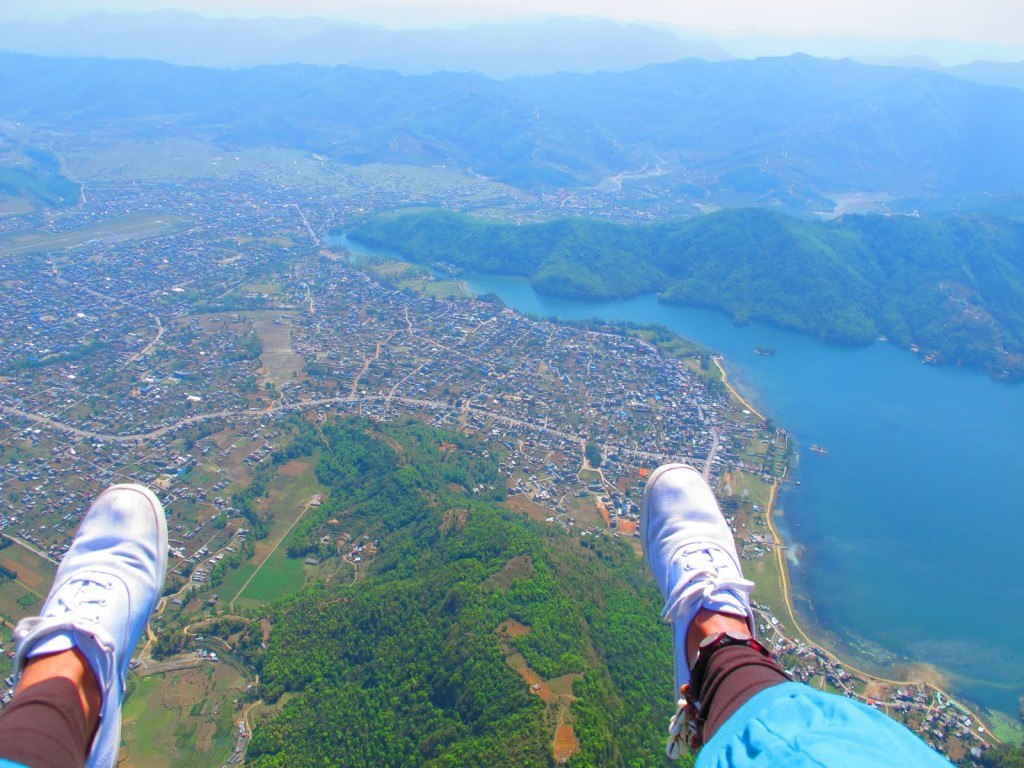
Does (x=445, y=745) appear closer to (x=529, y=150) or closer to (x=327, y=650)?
(x=327, y=650)

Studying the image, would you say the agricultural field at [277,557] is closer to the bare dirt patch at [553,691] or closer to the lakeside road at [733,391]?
the bare dirt patch at [553,691]

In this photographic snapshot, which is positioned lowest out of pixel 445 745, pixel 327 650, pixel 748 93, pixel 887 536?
pixel 887 536

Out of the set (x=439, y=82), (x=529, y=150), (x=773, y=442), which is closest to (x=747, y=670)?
(x=773, y=442)

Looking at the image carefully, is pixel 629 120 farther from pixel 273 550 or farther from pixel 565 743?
pixel 565 743

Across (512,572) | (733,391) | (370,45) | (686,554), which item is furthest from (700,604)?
(370,45)

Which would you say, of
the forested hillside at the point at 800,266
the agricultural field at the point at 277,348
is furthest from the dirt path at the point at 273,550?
the forested hillside at the point at 800,266
